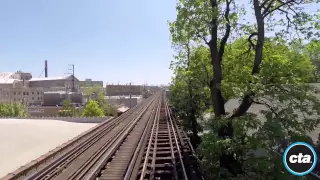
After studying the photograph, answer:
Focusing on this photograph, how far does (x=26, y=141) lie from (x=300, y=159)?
67.7ft

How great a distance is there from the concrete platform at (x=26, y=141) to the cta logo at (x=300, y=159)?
13089 millimetres

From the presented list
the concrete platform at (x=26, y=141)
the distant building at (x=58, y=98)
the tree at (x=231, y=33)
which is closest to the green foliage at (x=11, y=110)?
the distant building at (x=58, y=98)

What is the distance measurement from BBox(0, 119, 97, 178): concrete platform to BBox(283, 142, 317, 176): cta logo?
1309 cm

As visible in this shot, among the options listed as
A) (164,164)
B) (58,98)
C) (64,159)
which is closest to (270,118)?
(164,164)

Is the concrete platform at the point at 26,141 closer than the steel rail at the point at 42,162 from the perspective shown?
No

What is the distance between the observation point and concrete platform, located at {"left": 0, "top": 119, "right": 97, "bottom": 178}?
52.4ft

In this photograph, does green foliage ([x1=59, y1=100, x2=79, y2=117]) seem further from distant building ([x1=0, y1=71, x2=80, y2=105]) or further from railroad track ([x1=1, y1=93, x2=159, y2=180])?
railroad track ([x1=1, y1=93, x2=159, y2=180])

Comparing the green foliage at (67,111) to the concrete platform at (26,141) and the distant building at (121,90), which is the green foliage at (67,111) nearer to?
the concrete platform at (26,141)

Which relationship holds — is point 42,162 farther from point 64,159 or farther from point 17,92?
point 17,92

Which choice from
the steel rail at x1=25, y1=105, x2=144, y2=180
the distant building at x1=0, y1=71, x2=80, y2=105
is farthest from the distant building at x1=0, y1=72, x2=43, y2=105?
the steel rail at x1=25, y1=105, x2=144, y2=180

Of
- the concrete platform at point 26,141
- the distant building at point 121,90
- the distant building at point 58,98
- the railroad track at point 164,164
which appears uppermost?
the distant building at point 121,90

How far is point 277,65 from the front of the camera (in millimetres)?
9641

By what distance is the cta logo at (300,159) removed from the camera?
5.36m

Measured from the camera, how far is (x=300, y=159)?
17.6 ft
